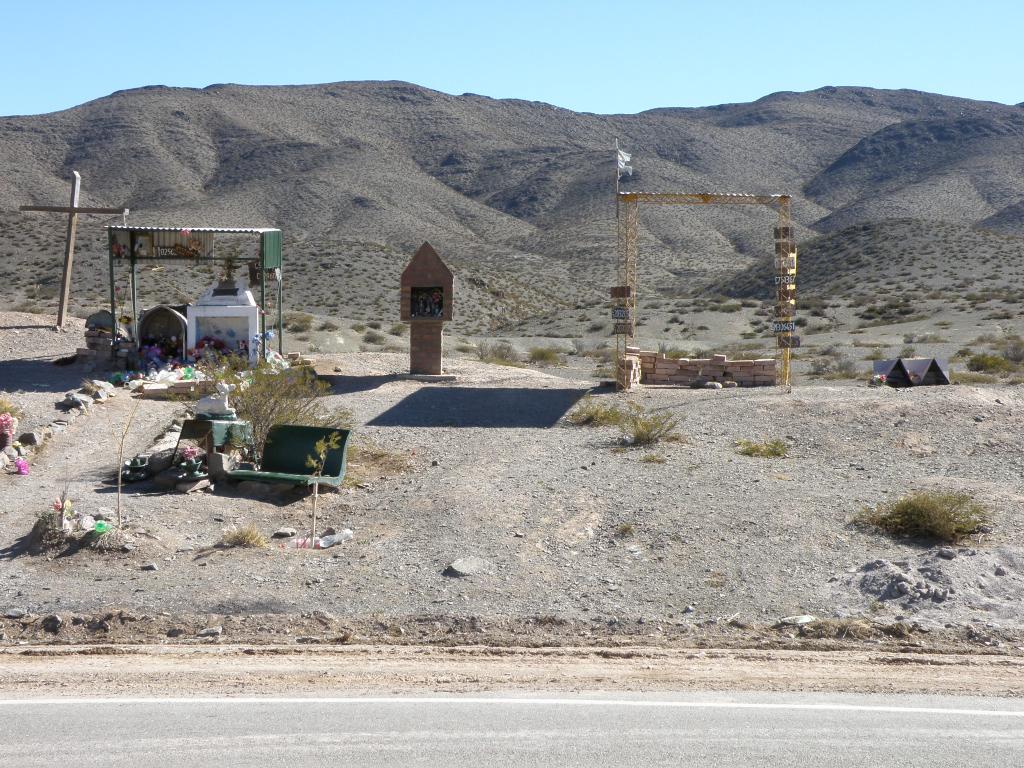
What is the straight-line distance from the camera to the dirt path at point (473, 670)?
7.93m

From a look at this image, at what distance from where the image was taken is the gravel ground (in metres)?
9.96

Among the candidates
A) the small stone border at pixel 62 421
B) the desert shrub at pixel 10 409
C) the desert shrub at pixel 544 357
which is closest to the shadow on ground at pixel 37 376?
the small stone border at pixel 62 421

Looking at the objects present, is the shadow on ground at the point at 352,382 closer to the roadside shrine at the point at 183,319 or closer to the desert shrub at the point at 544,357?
the roadside shrine at the point at 183,319

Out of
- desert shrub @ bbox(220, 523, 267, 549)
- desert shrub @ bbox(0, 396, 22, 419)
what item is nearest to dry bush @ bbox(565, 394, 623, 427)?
desert shrub @ bbox(220, 523, 267, 549)

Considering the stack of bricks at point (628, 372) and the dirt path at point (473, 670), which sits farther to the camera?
the stack of bricks at point (628, 372)

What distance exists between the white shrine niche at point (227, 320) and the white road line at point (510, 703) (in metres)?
15.7

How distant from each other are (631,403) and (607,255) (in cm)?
5636

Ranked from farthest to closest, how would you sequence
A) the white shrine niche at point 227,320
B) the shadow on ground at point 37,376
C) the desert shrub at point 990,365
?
the desert shrub at point 990,365 < the white shrine niche at point 227,320 < the shadow on ground at point 37,376

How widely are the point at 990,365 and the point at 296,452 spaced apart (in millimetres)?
20450

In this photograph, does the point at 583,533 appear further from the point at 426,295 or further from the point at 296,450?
the point at 426,295

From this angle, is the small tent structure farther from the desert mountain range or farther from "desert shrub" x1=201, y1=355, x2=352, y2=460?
the desert mountain range

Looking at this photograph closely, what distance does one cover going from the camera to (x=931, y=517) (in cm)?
1202

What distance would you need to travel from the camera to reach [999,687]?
26.6ft

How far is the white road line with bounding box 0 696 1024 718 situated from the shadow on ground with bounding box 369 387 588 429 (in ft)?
34.3
